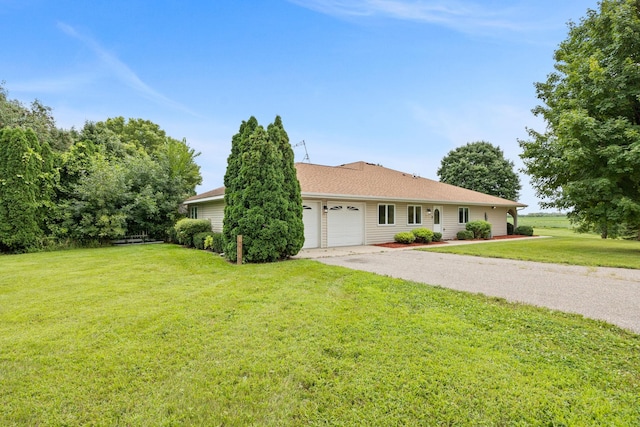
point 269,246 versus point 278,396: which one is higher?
point 269,246

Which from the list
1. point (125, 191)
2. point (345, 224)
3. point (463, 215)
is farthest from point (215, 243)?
point (463, 215)

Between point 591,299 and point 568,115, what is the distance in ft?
29.4

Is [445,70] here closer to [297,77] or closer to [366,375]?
[297,77]

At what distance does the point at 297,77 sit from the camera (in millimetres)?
14062

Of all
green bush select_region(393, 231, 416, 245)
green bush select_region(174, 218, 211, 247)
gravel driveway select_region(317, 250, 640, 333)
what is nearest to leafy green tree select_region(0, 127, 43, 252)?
green bush select_region(174, 218, 211, 247)

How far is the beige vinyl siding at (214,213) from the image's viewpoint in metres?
13.5

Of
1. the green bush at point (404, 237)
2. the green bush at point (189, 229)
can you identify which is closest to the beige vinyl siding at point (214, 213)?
the green bush at point (189, 229)

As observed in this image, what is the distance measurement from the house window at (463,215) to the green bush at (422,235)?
398 centimetres

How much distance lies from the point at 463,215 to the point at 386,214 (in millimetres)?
6206

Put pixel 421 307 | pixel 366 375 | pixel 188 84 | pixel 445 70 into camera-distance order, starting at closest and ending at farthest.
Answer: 1. pixel 366 375
2. pixel 421 307
3. pixel 445 70
4. pixel 188 84

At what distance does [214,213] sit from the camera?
558 inches

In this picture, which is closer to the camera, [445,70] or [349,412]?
[349,412]

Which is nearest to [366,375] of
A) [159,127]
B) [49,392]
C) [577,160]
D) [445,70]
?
[49,392]

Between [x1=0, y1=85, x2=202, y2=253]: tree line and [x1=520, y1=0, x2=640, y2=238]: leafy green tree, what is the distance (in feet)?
59.8
